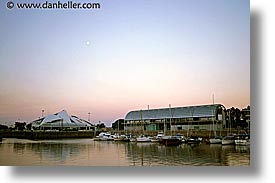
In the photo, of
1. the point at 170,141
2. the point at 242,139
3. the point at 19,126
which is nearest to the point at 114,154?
the point at 170,141

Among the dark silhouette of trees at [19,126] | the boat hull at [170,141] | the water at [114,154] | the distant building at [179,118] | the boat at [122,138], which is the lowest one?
the water at [114,154]

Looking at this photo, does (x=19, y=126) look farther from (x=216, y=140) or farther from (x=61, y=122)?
(x=216, y=140)

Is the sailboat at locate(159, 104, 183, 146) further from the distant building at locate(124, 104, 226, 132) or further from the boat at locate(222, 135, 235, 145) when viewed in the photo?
the boat at locate(222, 135, 235, 145)

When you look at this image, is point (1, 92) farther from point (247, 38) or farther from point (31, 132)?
point (247, 38)

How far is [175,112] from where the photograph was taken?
121 inches

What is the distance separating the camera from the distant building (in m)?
3.05

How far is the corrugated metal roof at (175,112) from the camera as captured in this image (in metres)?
3.05

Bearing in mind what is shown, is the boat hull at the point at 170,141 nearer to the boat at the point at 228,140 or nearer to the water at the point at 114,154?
the water at the point at 114,154

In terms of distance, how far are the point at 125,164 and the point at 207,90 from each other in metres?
0.68

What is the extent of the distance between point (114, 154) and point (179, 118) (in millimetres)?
464

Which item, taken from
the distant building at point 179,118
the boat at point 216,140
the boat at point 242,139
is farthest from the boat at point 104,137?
the boat at point 242,139

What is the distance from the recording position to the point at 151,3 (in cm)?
306

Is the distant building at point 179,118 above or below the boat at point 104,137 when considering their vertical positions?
above

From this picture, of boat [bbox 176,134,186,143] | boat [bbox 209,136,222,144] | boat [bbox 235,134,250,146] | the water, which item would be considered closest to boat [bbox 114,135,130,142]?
the water
